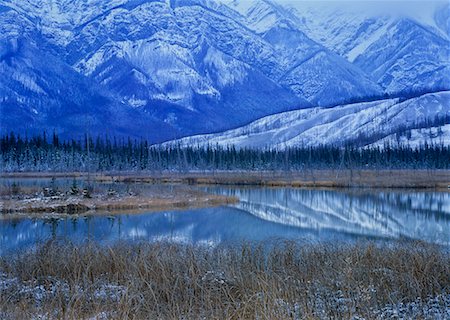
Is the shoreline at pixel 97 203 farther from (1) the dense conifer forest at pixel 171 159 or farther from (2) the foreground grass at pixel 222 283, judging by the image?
(1) the dense conifer forest at pixel 171 159

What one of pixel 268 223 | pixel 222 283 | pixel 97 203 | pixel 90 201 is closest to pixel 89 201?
pixel 90 201

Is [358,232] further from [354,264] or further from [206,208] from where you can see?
[354,264]

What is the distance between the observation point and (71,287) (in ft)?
37.6

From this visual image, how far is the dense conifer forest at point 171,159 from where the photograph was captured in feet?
361

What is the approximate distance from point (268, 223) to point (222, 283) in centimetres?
2394

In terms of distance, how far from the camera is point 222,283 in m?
11.4

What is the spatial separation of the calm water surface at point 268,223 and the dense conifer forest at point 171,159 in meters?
61.6

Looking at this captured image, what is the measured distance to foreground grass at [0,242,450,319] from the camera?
9836 millimetres

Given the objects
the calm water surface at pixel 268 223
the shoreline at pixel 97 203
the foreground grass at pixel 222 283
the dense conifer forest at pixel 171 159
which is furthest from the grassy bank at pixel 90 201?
the dense conifer forest at pixel 171 159

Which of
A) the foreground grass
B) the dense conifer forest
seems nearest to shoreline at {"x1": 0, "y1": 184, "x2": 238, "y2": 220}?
the foreground grass

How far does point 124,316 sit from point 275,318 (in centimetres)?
240

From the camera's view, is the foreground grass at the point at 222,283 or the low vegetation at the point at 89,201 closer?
the foreground grass at the point at 222,283

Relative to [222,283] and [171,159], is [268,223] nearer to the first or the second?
[222,283]

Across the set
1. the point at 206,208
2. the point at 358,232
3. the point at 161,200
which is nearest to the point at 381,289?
the point at 358,232
